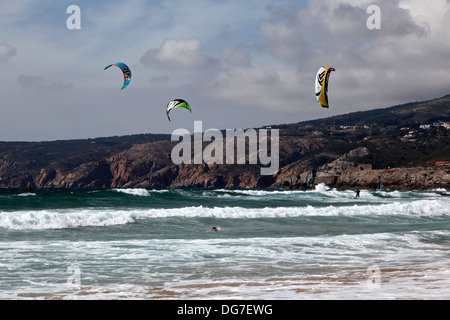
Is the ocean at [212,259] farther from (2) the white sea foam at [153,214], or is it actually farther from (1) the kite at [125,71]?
(1) the kite at [125,71]

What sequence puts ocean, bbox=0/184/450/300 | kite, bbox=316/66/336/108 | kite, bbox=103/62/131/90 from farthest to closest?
kite, bbox=103/62/131/90 < kite, bbox=316/66/336/108 < ocean, bbox=0/184/450/300

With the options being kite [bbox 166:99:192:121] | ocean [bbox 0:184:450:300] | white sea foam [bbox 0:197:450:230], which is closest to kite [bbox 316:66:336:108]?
ocean [bbox 0:184:450:300]

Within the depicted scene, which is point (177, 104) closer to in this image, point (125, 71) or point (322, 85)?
point (125, 71)

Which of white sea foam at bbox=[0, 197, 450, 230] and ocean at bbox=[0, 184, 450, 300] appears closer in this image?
ocean at bbox=[0, 184, 450, 300]

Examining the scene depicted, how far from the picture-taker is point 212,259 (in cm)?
1320

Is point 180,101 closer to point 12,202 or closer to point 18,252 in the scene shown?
point 12,202

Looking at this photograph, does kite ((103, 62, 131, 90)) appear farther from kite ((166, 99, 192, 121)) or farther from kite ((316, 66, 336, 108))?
kite ((316, 66, 336, 108))

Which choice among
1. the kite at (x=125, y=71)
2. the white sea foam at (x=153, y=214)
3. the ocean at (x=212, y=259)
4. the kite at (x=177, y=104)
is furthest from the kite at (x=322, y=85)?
the kite at (x=125, y=71)

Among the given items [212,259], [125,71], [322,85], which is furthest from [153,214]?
[212,259]

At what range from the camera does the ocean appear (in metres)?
9.02

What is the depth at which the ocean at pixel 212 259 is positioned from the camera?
9.02 metres

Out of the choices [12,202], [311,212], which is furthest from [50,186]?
[311,212]

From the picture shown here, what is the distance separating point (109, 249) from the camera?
14.7 m
